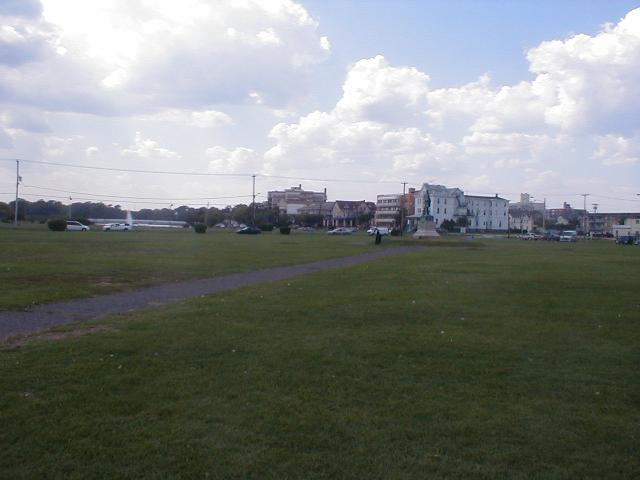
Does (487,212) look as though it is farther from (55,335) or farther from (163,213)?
(55,335)

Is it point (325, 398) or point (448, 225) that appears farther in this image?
point (448, 225)

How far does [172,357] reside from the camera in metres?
8.91

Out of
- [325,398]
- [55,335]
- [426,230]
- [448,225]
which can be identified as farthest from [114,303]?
[448,225]

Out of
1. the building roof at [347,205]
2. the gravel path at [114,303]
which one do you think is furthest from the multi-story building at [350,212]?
the gravel path at [114,303]

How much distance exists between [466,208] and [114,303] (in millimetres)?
154195

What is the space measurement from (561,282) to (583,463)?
17421 millimetres

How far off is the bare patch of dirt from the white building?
136 metres

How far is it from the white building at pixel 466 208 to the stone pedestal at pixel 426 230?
58648 mm

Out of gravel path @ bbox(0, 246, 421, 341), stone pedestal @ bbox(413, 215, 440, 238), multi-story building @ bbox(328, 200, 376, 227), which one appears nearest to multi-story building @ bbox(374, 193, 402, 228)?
multi-story building @ bbox(328, 200, 376, 227)

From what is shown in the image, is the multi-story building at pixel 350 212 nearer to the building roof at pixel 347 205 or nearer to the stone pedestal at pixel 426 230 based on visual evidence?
the building roof at pixel 347 205

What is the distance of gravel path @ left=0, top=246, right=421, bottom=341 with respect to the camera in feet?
38.5

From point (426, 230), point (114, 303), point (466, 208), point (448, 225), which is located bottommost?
point (114, 303)

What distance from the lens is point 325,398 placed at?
7.01 m

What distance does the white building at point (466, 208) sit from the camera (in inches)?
6088
